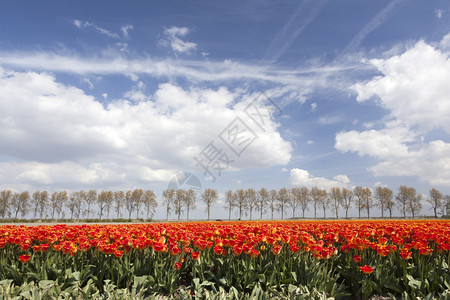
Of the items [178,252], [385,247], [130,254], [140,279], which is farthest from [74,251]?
[385,247]

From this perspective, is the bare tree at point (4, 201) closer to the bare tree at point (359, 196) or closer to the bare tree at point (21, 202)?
the bare tree at point (21, 202)

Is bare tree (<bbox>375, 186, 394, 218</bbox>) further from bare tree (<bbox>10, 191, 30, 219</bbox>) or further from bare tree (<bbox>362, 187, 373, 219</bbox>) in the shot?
bare tree (<bbox>10, 191, 30, 219</bbox>)

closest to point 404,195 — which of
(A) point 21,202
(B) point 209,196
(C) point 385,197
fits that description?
(C) point 385,197

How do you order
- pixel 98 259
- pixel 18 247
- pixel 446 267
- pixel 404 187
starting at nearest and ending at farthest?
pixel 446 267 < pixel 98 259 < pixel 18 247 < pixel 404 187

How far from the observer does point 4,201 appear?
6506 centimetres

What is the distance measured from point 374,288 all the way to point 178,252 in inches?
137

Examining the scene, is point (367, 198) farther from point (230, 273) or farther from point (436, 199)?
point (230, 273)

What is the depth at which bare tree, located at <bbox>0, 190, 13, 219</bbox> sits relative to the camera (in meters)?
63.8

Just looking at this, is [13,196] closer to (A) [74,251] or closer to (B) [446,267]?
(A) [74,251]

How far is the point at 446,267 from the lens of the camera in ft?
16.8

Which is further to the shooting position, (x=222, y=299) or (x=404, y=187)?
(x=404, y=187)

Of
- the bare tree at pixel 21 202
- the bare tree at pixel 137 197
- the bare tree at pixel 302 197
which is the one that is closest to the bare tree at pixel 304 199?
the bare tree at pixel 302 197

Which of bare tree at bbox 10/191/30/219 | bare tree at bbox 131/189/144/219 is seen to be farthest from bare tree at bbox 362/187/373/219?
bare tree at bbox 10/191/30/219

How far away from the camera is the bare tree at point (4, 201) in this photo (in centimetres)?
6383
